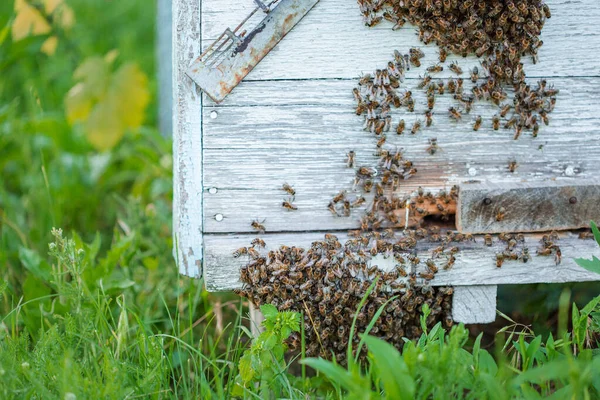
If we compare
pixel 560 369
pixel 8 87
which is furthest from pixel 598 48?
pixel 8 87

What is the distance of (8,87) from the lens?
18.8 ft

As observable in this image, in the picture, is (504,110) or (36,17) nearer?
(504,110)

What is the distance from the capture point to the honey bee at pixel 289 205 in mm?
2777

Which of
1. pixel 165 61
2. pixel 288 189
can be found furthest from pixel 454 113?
pixel 165 61

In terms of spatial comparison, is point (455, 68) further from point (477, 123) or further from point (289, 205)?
point (289, 205)

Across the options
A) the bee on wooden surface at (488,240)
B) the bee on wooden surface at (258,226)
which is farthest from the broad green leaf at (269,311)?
the bee on wooden surface at (488,240)

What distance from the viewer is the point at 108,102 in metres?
4.73

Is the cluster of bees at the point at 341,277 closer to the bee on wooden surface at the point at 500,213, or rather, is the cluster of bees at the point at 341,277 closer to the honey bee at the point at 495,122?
the bee on wooden surface at the point at 500,213

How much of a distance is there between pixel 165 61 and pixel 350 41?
2810 mm

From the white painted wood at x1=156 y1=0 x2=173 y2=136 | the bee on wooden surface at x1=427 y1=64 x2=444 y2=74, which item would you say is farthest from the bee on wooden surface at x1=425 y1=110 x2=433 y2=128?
the white painted wood at x1=156 y1=0 x2=173 y2=136

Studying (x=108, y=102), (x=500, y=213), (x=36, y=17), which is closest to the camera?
(x=500, y=213)

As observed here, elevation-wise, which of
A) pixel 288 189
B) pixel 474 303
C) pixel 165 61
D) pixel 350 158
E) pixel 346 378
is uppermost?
pixel 165 61

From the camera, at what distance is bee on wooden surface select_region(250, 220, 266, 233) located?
2781 millimetres

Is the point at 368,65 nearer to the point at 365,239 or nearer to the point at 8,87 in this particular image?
the point at 365,239
